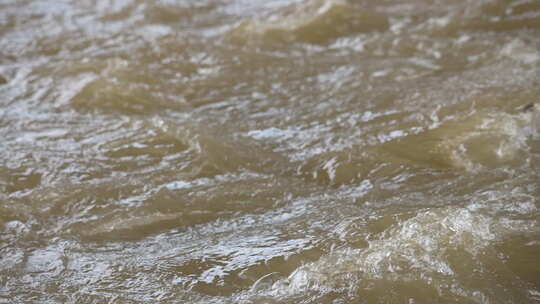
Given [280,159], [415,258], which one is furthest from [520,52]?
[415,258]

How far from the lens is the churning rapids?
2.36 m

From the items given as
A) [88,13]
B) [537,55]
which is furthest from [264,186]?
[88,13]

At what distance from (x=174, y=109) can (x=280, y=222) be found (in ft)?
4.82

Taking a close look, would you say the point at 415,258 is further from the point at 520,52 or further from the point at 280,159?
the point at 520,52

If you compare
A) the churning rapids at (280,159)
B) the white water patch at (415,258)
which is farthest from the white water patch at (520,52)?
the white water patch at (415,258)

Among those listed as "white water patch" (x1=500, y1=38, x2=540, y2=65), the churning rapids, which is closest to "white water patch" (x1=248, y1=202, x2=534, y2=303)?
the churning rapids

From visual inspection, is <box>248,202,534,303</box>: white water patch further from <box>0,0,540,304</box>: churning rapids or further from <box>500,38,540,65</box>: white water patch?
<box>500,38,540,65</box>: white water patch

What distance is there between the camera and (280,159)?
323 cm

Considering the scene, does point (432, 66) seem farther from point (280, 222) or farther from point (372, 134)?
point (280, 222)

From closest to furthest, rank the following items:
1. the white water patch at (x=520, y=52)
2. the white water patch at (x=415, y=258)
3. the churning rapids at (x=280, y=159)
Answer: the white water patch at (x=415, y=258) < the churning rapids at (x=280, y=159) < the white water patch at (x=520, y=52)

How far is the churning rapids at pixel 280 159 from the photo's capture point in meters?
2.36

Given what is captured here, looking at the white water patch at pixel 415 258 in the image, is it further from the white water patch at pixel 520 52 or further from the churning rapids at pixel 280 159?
the white water patch at pixel 520 52

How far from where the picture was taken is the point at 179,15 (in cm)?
576

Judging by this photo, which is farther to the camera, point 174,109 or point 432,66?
point 432,66
